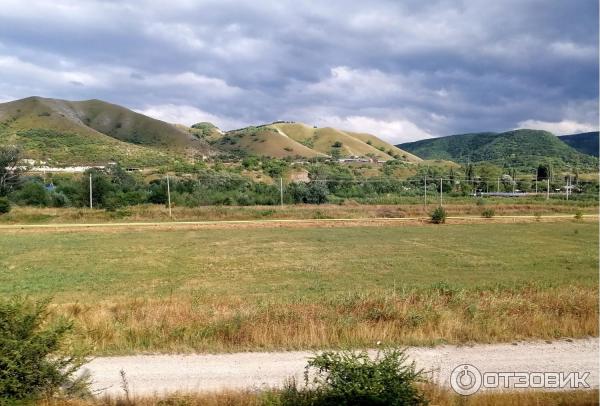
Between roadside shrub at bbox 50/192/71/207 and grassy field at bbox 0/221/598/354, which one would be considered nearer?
grassy field at bbox 0/221/598/354

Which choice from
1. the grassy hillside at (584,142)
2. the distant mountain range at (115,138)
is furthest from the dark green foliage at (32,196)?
the grassy hillside at (584,142)

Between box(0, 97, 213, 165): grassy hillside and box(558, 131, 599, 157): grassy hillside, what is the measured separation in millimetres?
145157

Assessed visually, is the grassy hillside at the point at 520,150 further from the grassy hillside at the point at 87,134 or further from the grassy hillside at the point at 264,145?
the grassy hillside at the point at 87,134

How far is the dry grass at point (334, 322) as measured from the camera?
7465mm

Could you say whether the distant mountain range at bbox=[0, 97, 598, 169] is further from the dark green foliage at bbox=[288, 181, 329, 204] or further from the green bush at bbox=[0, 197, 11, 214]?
the dark green foliage at bbox=[288, 181, 329, 204]

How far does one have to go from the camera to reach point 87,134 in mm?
91938

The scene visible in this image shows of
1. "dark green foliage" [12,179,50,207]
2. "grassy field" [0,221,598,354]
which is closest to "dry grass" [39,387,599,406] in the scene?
"grassy field" [0,221,598,354]

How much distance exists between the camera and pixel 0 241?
2580cm

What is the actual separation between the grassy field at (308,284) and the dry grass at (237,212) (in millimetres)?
5903

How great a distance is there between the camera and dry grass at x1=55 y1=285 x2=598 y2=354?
746 centimetres

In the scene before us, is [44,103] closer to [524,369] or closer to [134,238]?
[134,238]

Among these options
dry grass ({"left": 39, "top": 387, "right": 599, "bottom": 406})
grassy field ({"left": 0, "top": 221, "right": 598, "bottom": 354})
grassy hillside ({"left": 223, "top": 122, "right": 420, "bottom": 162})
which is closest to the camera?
dry grass ({"left": 39, "top": 387, "right": 599, "bottom": 406})

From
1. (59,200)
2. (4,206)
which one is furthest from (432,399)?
(59,200)

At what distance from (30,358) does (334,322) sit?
473 cm
